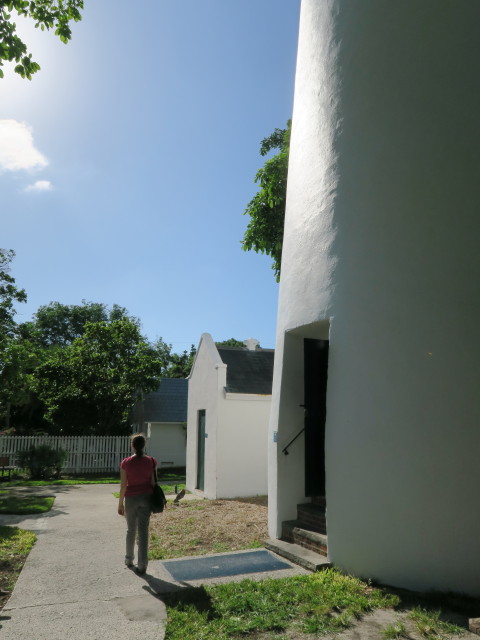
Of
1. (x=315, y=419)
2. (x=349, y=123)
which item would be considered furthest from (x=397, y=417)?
(x=349, y=123)

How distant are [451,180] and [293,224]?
2.95 m

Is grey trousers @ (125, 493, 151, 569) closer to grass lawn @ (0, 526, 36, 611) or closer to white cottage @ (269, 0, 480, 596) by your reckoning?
grass lawn @ (0, 526, 36, 611)

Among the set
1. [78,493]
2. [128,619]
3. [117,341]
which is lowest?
[78,493]

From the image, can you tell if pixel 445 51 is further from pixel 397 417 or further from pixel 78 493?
pixel 78 493

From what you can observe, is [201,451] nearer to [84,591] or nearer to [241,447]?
[241,447]

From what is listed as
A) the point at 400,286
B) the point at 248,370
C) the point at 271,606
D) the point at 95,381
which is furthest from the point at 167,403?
the point at 271,606

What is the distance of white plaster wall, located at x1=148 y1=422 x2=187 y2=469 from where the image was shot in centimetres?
2747

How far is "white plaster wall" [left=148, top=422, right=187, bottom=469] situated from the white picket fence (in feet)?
9.00

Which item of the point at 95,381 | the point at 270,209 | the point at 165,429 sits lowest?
the point at 165,429

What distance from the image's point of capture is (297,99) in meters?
9.31

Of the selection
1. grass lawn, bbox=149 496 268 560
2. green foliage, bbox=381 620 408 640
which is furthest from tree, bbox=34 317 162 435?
green foliage, bbox=381 620 408 640

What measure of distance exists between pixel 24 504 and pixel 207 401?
5.70 meters

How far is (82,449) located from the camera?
24281mm

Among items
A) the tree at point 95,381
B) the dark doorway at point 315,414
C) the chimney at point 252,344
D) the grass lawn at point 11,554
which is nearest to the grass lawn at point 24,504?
the grass lawn at point 11,554
